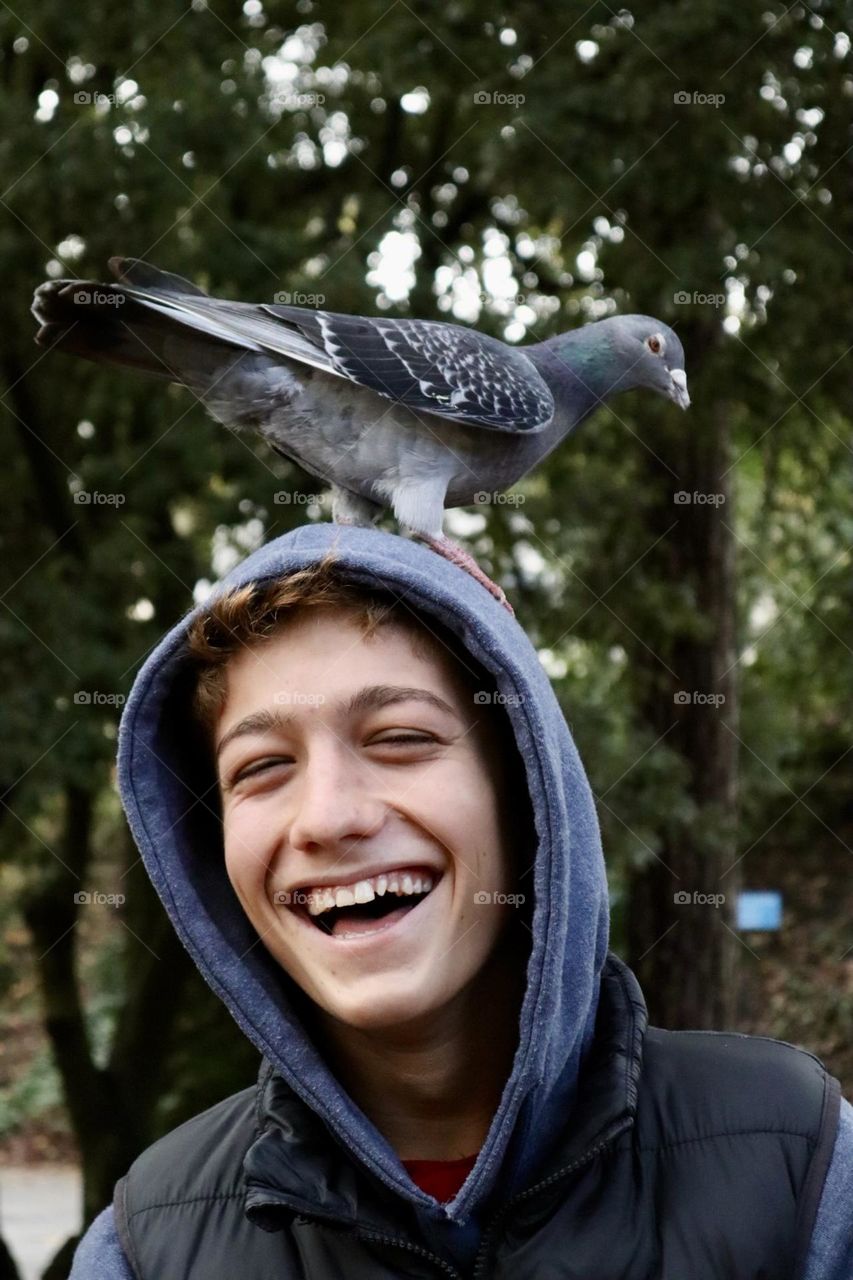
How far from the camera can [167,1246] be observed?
1.80 metres

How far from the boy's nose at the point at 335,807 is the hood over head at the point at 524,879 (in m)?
0.21

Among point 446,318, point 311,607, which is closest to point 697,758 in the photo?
point 446,318

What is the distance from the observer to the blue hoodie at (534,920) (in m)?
1.72

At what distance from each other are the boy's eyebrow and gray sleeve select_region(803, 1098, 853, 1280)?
0.70m

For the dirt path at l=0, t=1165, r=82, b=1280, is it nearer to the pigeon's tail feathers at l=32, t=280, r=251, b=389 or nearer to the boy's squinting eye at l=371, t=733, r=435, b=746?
the pigeon's tail feathers at l=32, t=280, r=251, b=389

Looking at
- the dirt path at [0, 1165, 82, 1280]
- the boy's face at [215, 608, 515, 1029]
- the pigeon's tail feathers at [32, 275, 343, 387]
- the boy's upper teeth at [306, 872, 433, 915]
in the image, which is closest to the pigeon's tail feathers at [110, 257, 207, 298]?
the pigeon's tail feathers at [32, 275, 343, 387]

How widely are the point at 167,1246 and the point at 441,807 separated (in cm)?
65

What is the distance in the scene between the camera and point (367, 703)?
5.81ft

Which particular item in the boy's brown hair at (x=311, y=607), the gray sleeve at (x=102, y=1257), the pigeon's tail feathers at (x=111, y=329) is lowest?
the gray sleeve at (x=102, y=1257)

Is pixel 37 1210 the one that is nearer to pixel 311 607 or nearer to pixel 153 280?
pixel 153 280

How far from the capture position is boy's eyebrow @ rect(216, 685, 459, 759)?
1769mm

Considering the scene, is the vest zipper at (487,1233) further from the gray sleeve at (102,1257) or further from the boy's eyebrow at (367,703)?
the boy's eyebrow at (367,703)

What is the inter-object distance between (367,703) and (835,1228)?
2.63 feet

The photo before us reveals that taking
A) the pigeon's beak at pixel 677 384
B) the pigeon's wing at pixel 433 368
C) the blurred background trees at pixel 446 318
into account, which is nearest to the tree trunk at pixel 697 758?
the blurred background trees at pixel 446 318
